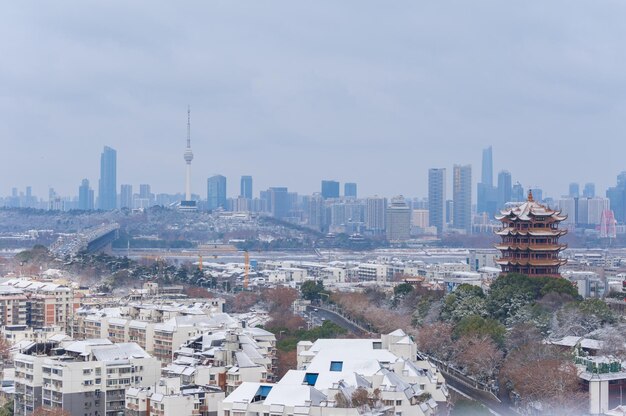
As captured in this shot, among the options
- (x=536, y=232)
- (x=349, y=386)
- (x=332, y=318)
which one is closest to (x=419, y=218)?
(x=332, y=318)

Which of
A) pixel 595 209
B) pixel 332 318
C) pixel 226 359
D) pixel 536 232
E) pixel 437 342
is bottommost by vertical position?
pixel 332 318

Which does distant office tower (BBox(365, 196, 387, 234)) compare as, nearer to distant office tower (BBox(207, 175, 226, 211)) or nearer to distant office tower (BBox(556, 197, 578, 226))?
distant office tower (BBox(556, 197, 578, 226))

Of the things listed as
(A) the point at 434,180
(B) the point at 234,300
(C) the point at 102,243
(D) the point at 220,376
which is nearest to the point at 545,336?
(D) the point at 220,376

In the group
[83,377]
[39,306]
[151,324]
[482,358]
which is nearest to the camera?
[83,377]

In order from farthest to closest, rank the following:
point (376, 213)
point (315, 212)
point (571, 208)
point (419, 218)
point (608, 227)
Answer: point (315, 212) → point (419, 218) → point (376, 213) → point (571, 208) → point (608, 227)

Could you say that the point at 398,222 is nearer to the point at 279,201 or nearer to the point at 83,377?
the point at 279,201

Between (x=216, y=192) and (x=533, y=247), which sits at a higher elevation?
(x=216, y=192)

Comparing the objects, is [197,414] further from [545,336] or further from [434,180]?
[434,180]

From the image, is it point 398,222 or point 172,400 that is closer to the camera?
point 172,400
